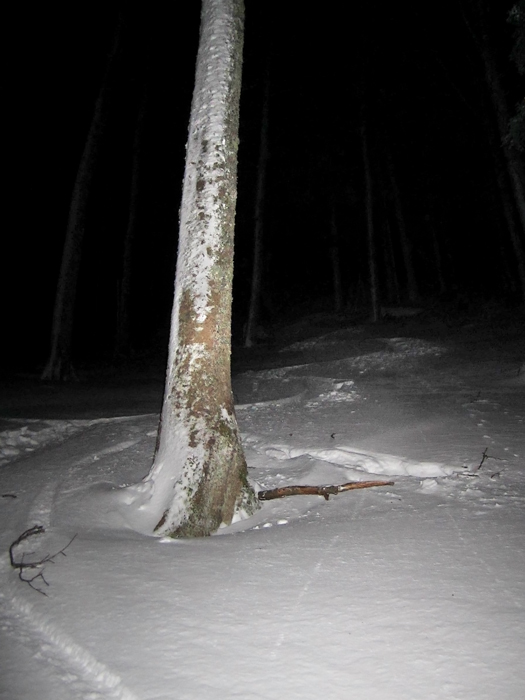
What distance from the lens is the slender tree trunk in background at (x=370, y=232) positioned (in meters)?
20.3

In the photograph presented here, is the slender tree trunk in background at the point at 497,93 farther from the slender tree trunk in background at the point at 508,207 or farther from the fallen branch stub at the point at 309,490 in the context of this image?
the fallen branch stub at the point at 309,490

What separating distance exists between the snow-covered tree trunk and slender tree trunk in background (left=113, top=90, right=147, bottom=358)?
15903 mm

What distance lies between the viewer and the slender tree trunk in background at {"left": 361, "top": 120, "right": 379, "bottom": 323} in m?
20.3

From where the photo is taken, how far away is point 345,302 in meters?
27.1

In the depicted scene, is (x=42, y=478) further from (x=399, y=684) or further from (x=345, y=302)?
(x=345, y=302)

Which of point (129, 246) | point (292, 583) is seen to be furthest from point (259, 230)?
point (292, 583)

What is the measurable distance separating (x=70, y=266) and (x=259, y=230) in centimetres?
838

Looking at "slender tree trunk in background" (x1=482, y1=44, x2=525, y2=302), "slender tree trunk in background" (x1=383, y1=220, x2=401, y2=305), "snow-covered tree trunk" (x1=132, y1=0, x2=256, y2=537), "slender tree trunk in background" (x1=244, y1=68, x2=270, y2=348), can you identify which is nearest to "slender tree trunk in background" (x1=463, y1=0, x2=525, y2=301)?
"slender tree trunk in background" (x1=482, y1=44, x2=525, y2=302)

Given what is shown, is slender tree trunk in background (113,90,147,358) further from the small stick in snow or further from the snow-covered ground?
the small stick in snow

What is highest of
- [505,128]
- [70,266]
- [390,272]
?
[505,128]

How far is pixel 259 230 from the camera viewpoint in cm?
1970

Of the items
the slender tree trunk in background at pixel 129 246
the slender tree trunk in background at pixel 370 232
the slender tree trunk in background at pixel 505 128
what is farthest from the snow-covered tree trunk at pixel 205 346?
the slender tree trunk in background at pixel 370 232

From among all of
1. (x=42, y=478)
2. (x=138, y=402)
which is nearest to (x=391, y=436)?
(x=42, y=478)

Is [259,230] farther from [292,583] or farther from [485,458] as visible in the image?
[292,583]
